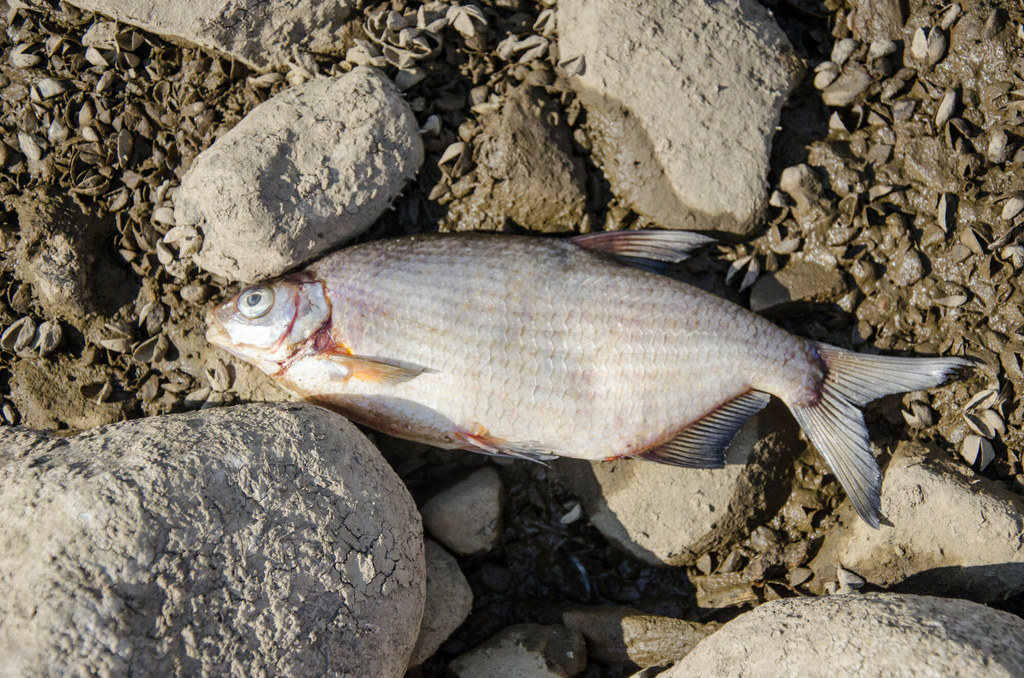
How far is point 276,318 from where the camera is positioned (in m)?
3.47

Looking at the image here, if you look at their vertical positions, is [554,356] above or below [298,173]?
below

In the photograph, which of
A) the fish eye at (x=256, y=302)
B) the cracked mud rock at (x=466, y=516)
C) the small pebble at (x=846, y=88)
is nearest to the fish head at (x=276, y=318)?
the fish eye at (x=256, y=302)

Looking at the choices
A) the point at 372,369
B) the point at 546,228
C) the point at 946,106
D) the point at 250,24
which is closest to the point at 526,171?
the point at 546,228

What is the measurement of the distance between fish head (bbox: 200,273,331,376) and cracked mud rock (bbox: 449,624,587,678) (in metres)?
1.85

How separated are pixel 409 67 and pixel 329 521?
2.49m

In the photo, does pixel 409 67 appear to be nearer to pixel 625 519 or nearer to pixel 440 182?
pixel 440 182

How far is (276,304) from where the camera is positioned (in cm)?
347

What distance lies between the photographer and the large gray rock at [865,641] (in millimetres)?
2531

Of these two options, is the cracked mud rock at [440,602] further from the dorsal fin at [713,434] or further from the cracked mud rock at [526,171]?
the cracked mud rock at [526,171]

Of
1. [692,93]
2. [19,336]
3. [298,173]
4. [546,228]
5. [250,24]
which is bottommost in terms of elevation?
[19,336]

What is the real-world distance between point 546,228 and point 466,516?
1670mm

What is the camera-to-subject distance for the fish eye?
3.46m

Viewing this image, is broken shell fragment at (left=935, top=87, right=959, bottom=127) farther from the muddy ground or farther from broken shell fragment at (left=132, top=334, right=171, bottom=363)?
broken shell fragment at (left=132, top=334, right=171, bottom=363)

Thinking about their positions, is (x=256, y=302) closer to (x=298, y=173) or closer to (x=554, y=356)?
(x=298, y=173)
